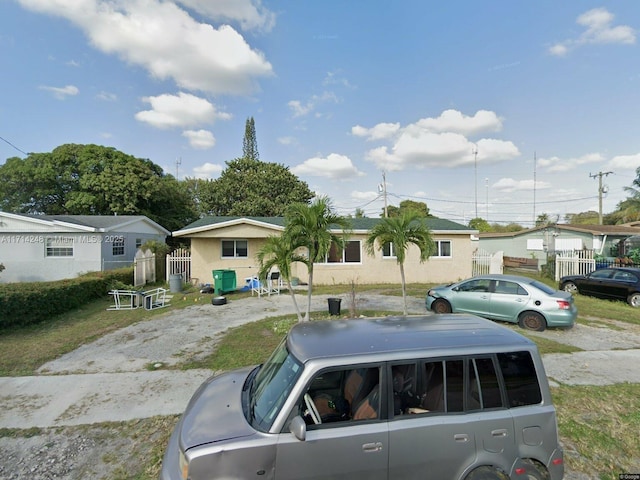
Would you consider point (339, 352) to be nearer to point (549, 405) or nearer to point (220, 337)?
point (549, 405)

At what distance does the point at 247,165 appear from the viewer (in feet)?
112

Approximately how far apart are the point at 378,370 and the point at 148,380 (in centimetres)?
488

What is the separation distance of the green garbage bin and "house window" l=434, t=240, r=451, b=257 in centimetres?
1116

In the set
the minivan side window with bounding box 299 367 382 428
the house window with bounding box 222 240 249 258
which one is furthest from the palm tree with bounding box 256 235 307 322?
the house window with bounding box 222 240 249 258

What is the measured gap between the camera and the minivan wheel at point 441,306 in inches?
389

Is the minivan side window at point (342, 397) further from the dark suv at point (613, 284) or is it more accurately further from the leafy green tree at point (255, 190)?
the leafy green tree at point (255, 190)

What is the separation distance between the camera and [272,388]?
8.72ft

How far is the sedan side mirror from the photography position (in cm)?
219

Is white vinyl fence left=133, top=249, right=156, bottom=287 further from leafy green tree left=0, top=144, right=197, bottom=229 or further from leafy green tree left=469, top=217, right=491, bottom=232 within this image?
leafy green tree left=469, top=217, right=491, bottom=232

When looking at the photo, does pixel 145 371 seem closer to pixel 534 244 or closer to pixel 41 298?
pixel 41 298

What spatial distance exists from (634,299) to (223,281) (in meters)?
16.3

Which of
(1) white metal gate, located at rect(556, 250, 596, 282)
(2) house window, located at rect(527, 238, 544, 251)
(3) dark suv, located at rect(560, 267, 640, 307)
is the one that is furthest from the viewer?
(2) house window, located at rect(527, 238, 544, 251)

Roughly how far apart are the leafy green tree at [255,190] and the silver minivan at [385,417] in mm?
28923

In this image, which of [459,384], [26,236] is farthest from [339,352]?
[26,236]
